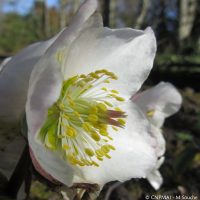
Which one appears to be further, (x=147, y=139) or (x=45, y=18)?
(x=45, y=18)

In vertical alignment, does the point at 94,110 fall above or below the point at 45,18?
above

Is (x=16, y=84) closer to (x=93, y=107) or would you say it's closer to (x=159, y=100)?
(x=93, y=107)

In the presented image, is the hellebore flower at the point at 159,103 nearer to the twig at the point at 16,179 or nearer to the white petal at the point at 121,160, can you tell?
the white petal at the point at 121,160

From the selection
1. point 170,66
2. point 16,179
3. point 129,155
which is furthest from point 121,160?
point 170,66

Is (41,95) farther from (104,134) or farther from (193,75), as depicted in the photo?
(193,75)

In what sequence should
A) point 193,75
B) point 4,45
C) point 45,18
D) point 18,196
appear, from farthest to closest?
1. point 4,45
2. point 45,18
3. point 193,75
4. point 18,196

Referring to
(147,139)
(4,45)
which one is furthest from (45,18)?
(147,139)

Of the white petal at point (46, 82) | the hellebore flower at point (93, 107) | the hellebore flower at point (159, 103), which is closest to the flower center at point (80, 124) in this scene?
the hellebore flower at point (93, 107)
